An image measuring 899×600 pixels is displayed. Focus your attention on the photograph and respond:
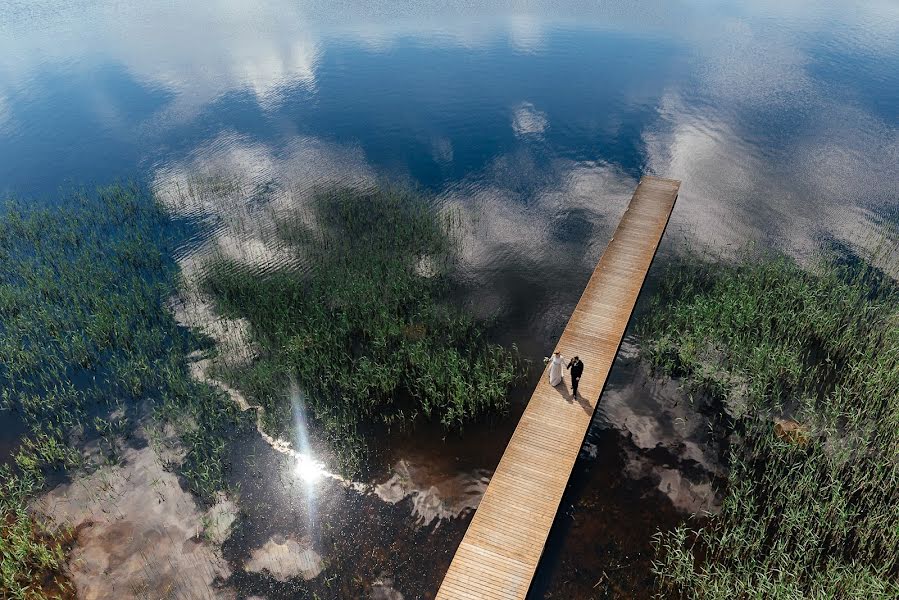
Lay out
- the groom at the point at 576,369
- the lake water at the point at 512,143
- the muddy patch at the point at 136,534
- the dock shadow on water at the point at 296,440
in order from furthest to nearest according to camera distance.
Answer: the groom at the point at 576,369 → the lake water at the point at 512,143 → the dock shadow on water at the point at 296,440 → the muddy patch at the point at 136,534

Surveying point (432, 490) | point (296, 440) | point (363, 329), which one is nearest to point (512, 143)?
point (363, 329)

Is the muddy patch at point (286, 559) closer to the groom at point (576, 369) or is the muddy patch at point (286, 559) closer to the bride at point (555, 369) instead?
the bride at point (555, 369)

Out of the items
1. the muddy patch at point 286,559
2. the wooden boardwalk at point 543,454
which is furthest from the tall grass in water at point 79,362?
the wooden boardwalk at point 543,454

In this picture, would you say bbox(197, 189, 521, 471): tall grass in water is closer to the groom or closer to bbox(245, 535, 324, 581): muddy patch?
the groom

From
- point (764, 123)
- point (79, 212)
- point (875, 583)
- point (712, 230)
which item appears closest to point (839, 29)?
point (764, 123)

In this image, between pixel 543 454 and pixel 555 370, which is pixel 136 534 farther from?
pixel 555 370
